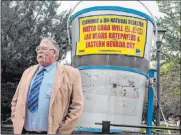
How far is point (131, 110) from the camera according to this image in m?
6.61

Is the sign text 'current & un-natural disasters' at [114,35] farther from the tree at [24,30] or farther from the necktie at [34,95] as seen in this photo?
the tree at [24,30]

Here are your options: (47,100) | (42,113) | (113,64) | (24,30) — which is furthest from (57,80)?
(24,30)

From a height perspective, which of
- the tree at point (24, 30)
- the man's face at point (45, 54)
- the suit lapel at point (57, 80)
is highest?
the tree at point (24, 30)

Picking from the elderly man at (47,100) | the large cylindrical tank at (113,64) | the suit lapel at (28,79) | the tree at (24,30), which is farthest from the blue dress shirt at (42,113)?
the tree at (24,30)

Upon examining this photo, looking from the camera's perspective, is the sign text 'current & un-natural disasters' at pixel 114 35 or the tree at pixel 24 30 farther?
the tree at pixel 24 30

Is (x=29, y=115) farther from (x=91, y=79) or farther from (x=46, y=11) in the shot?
(x=46, y=11)

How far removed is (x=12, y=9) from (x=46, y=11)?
111 inches

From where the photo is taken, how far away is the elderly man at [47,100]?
3047 mm

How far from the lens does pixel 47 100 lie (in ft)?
10.1

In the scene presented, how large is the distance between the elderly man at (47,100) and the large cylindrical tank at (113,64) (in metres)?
3.38

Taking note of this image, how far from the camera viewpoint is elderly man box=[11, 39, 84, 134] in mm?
3047

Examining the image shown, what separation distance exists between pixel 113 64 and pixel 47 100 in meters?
3.66

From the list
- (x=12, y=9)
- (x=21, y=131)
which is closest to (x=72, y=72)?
(x=21, y=131)

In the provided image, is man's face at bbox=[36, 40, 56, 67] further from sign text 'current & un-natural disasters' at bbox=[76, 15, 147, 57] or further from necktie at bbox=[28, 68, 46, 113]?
sign text 'current & un-natural disasters' at bbox=[76, 15, 147, 57]
